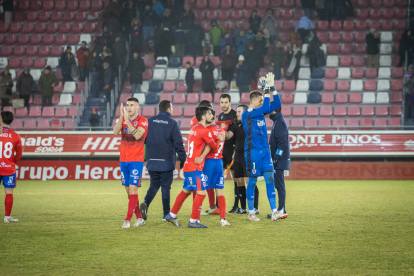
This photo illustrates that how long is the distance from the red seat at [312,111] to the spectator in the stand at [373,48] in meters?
3.83

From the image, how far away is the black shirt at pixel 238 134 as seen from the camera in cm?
882

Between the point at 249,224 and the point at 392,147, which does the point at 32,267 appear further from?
the point at 392,147

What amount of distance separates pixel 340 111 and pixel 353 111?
545mm

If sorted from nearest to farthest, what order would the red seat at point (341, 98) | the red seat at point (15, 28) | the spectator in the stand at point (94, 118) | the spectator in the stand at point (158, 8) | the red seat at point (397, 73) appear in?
the spectator in the stand at point (94, 118) → the red seat at point (341, 98) → the red seat at point (397, 73) → the spectator in the stand at point (158, 8) → the red seat at point (15, 28)

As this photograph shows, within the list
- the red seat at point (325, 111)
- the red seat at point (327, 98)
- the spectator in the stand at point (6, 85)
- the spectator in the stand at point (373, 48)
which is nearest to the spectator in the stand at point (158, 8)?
the spectator in the stand at point (6, 85)

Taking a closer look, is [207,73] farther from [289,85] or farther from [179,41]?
[289,85]

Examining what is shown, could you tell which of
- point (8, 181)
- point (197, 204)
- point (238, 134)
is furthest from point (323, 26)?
point (8, 181)

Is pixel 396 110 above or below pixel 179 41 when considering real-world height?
below

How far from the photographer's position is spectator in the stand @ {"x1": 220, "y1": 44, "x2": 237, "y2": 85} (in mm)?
20188

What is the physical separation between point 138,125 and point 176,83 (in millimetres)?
15011

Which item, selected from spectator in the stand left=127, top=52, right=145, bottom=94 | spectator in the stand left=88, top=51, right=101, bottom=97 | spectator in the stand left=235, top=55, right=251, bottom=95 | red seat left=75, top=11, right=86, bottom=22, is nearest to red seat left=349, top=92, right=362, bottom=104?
spectator in the stand left=235, top=55, right=251, bottom=95

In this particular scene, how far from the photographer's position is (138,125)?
706 cm

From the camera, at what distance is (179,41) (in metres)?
21.9

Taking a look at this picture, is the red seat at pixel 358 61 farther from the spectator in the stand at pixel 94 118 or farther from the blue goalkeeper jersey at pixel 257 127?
the blue goalkeeper jersey at pixel 257 127
